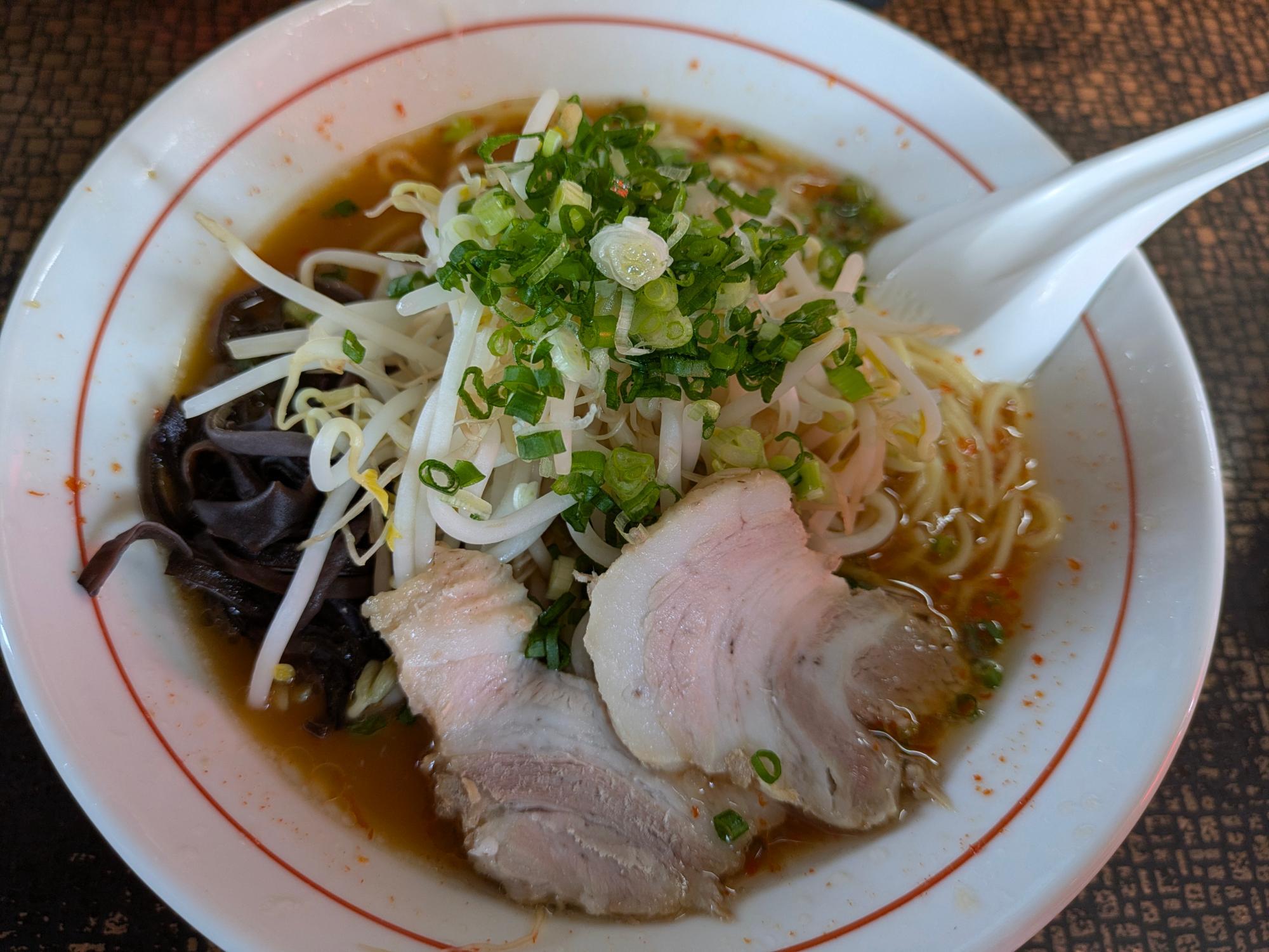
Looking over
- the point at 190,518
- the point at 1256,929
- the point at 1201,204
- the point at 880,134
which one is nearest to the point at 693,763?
the point at 190,518

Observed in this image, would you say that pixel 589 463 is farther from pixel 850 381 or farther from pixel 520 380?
pixel 850 381

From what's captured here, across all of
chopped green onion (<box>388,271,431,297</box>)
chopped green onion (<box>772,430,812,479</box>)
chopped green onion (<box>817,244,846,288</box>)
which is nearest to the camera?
chopped green onion (<box>772,430,812,479</box>)

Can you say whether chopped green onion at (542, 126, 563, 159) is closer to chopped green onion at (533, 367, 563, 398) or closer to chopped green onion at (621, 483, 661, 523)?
chopped green onion at (533, 367, 563, 398)

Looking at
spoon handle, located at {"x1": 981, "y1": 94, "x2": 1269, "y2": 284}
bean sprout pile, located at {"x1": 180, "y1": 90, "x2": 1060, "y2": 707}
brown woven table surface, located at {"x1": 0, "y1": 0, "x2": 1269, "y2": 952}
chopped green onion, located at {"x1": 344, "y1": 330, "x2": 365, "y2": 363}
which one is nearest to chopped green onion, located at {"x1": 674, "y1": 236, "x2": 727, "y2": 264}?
bean sprout pile, located at {"x1": 180, "y1": 90, "x2": 1060, "y2": 707}

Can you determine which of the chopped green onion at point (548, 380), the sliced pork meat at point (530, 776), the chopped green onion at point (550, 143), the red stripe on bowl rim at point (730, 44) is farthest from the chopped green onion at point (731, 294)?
the red stripe on bowl rim at point (730, 44)

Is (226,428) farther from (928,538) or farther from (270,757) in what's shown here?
(928,538)

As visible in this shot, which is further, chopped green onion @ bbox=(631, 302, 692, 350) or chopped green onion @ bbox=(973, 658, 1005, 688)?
chopped green onion @ bbox=(973, 658, 1005, 688)

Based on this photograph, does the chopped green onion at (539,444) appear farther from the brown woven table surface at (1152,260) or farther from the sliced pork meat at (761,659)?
the brown woven table surface at (1152,260)
